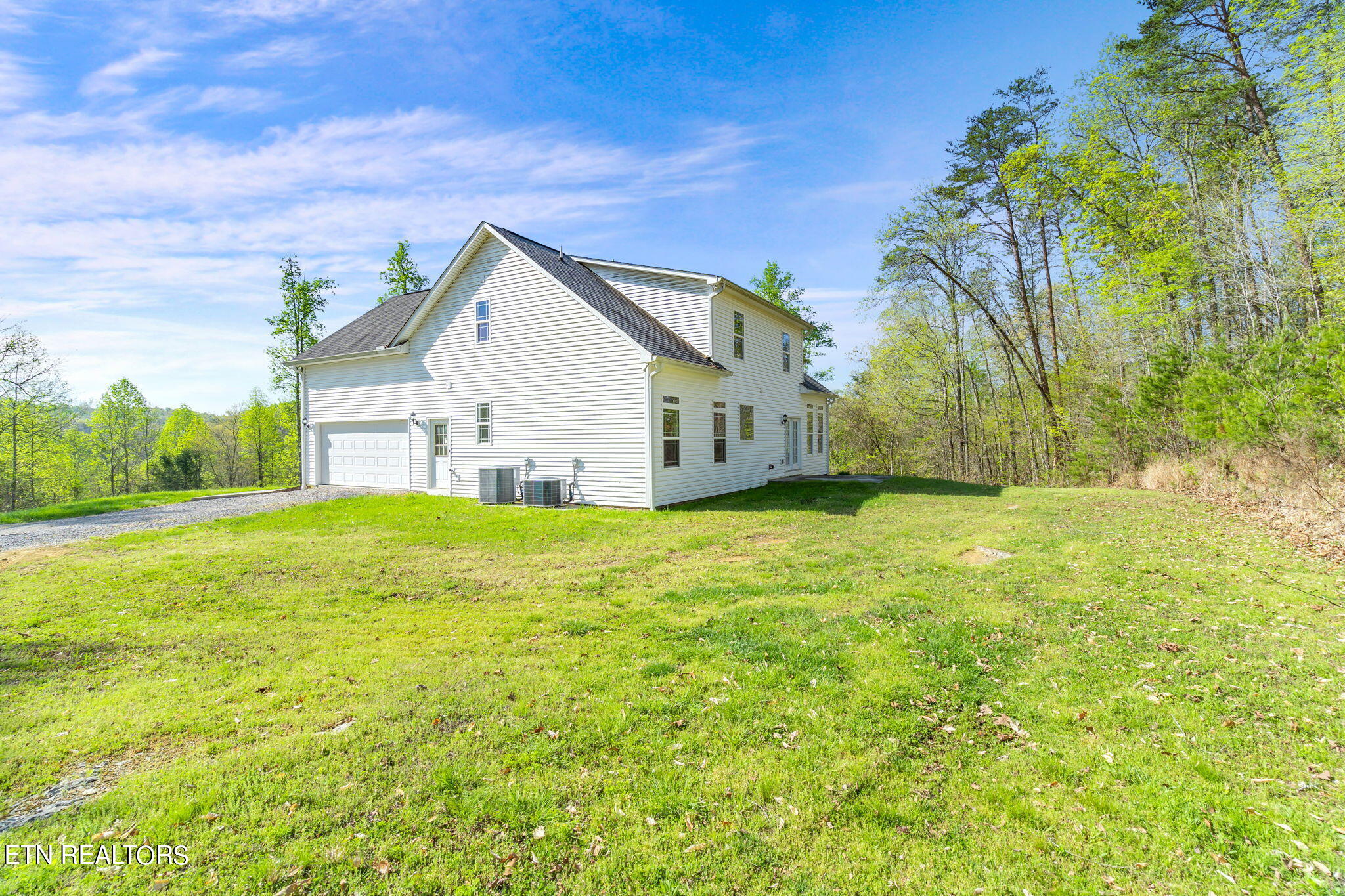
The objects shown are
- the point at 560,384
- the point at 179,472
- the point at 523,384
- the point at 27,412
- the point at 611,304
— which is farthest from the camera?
the point at 179,472

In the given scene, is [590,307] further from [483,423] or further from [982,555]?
[982,555]

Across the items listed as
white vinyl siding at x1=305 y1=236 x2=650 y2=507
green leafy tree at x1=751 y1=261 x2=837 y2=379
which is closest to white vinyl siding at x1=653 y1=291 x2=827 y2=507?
white vinyl siding at x1=305 y1=236 x2=650 y2=507


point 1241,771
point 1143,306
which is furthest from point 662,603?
point 1143,306

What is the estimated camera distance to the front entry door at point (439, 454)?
16578mm

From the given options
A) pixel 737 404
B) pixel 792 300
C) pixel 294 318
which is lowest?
pixel 737 404

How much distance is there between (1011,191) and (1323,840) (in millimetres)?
24276

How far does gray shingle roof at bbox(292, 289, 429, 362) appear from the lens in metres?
18.9

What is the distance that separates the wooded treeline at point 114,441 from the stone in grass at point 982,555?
3655 cm

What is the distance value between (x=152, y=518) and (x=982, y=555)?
17.6 m

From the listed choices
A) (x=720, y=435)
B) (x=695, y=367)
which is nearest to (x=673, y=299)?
(x=695, y=367)

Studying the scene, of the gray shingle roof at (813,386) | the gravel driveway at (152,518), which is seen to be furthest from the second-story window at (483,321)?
the gray shingle roof at (813,386)

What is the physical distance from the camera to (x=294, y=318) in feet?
92.1

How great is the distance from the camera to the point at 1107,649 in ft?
15.5

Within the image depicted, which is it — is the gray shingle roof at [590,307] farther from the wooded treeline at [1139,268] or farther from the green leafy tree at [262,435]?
the green leafy tree at [262,435]
